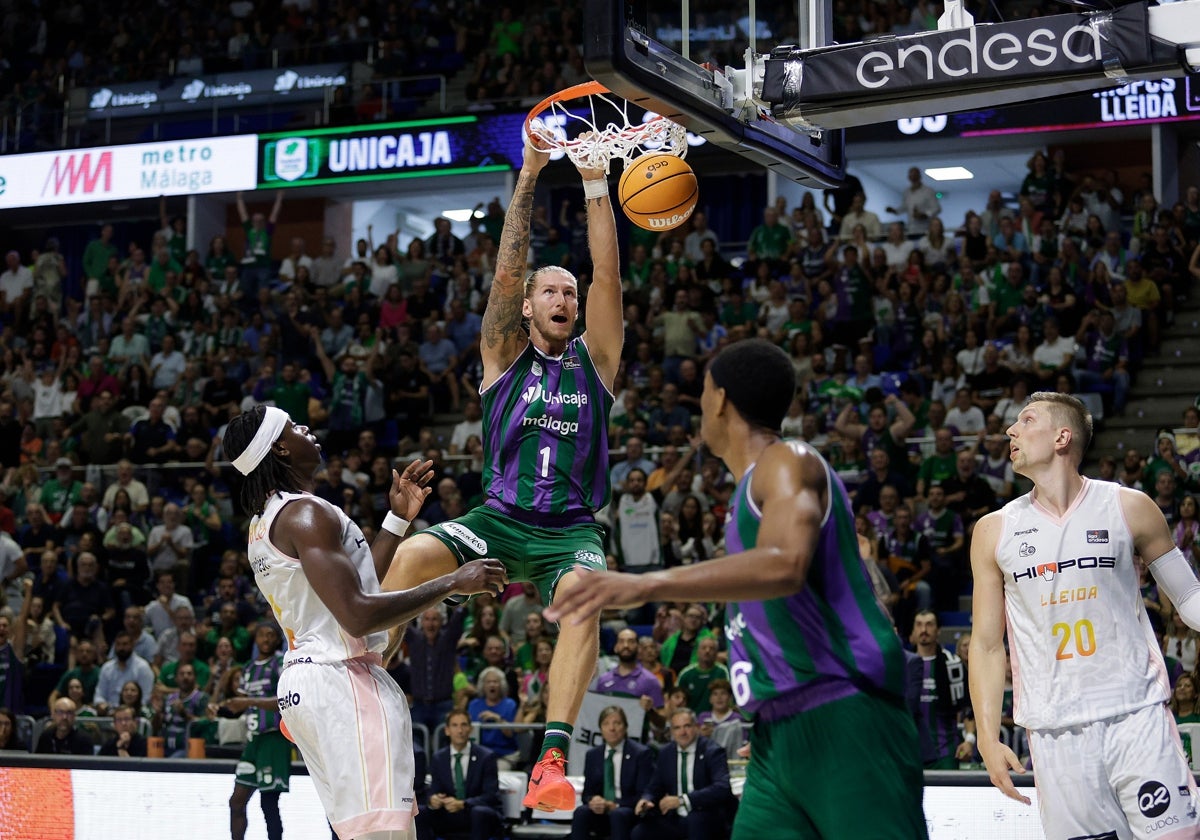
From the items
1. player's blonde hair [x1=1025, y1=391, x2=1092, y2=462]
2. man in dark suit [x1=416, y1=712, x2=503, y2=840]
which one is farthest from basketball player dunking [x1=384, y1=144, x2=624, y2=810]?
man in dark suit [x1=416, y1=712, x2=503, y2=840]

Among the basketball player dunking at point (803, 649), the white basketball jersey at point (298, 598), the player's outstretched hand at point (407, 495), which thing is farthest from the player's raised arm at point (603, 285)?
the basketball player dunking at point (803, 649)

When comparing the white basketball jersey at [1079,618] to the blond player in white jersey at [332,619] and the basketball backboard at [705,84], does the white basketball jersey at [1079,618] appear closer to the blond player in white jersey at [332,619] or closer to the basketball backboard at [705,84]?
the blond player in white jersey at [332,619]

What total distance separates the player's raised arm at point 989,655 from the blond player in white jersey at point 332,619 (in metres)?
1.82

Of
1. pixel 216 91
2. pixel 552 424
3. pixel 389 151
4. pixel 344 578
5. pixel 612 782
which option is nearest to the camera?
pixel 344 578

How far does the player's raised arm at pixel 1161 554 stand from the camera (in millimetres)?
5461

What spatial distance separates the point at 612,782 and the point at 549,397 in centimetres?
542

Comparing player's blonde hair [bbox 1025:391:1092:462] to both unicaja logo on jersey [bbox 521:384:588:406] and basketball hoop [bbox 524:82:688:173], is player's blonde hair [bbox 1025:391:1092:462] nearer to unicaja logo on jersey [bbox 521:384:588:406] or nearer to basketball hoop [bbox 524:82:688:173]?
unicaja logo on jersey [bbox 521:384:588:406]

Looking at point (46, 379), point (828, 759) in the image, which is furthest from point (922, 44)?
point (46, 379)

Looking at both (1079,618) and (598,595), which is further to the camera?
(1079,618)

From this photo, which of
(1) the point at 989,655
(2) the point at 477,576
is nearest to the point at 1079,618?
(1) the point at 989,655

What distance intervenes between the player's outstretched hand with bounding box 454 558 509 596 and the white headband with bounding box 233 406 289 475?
855 millimetres

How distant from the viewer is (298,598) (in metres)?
5.43

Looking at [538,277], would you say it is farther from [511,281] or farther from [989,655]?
[989,655]

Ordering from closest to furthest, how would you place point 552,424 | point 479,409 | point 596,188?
point 552,424
point 596,188
point 479,409
